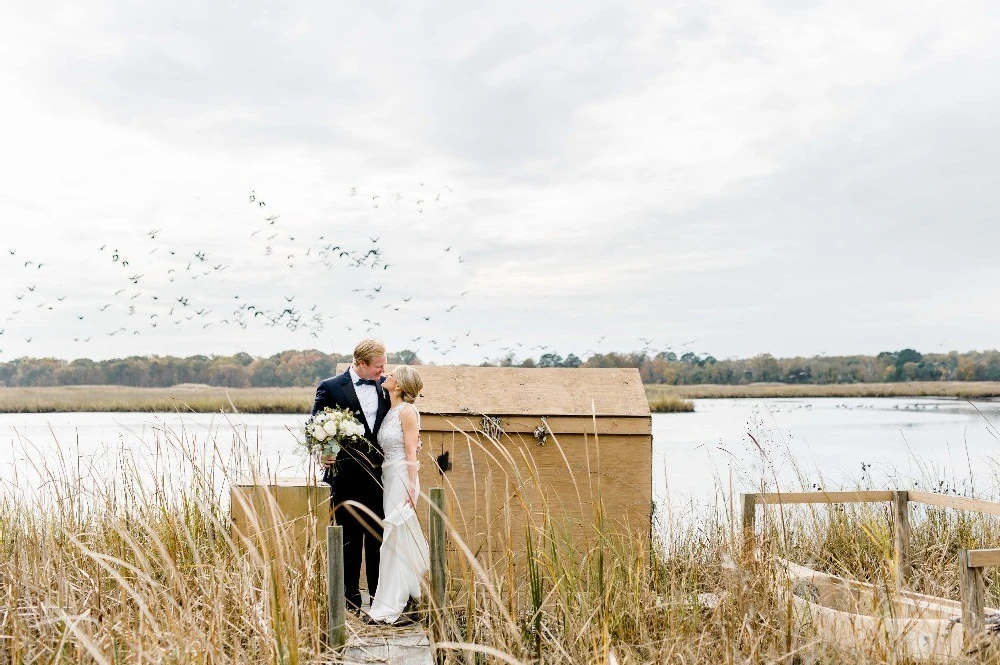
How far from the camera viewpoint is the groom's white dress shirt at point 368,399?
547 cm

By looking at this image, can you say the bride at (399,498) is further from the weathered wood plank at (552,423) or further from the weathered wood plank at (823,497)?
the weathered wood plank at (823,497)

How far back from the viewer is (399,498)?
5.31 m

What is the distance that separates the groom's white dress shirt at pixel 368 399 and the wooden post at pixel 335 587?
5.94 ft

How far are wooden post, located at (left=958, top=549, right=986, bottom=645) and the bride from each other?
273 cm

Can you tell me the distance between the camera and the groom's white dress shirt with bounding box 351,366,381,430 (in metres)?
5.47

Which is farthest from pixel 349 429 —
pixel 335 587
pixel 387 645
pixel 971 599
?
pixel 971 599

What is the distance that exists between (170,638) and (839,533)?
5556 millimetres

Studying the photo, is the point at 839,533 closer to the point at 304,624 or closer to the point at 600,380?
the point at 600,380

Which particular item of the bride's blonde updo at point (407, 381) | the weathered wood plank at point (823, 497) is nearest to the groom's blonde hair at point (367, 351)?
the bride's blonde updo at point (407, 381)

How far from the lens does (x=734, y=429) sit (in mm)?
24266

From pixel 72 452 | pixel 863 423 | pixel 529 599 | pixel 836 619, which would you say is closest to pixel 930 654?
pixel 836 619

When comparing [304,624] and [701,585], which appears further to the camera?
[701,585]

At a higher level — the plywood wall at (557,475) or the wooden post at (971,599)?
the plywood wall at (557,475)

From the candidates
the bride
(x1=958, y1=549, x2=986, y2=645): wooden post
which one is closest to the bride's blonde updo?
the bride
